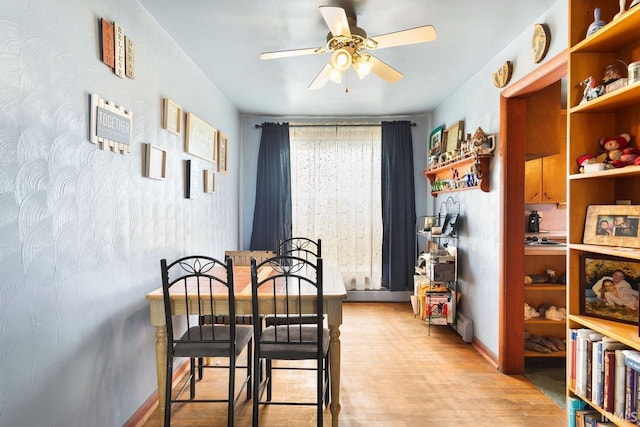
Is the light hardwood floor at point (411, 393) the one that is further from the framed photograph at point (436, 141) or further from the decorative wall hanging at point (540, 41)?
the decorative wall hanging at point (540, 41)

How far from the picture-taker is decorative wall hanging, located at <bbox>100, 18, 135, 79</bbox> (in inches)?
72.6

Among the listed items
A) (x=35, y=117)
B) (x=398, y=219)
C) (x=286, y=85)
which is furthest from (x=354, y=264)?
(x=35, y=117)

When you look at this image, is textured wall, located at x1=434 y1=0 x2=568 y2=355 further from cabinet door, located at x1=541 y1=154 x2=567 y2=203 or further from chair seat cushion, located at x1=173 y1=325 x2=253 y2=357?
chair seat cushion, located at x1=173 y1=325 x2=253 y2=357

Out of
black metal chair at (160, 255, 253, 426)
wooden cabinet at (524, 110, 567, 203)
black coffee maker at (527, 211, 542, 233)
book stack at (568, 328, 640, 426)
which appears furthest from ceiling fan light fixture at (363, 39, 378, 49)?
black coffee maker at (527, 211, 542, 233)

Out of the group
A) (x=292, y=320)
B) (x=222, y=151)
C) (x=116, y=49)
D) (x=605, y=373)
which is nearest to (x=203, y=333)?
(x=292, y=320)

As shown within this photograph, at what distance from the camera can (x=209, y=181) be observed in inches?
138

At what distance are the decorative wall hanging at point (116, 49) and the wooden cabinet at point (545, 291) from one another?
320 cm

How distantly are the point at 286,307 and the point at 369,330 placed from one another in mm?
2116

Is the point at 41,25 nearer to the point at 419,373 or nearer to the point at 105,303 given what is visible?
the point at 105,303

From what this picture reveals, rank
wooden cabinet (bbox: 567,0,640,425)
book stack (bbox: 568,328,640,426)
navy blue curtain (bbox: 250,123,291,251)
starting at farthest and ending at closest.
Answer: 1. navy blue curtain (bbox: 250,123,291,251)
2. wooden cabinet (bbox: 567,0,640,425)
3. book stack (bbox: 568,328,640,426)

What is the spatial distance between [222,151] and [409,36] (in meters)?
2.53

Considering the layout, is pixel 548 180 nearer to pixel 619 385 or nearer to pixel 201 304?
pixel 619 385

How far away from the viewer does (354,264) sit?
194 inches

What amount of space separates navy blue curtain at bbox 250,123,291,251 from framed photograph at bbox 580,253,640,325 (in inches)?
140
